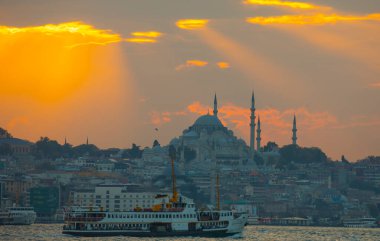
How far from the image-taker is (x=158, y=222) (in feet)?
324

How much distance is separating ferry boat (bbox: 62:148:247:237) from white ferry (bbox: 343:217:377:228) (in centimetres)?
6762

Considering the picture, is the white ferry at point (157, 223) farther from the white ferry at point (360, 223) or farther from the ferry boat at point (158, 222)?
the white ferry at point (360, 223)

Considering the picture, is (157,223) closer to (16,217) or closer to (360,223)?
(16,217)

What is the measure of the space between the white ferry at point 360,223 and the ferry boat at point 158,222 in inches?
2662

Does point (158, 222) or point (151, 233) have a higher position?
point (158, 222)

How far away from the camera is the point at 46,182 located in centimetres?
18575

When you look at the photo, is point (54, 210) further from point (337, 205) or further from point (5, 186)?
point (337, 205)

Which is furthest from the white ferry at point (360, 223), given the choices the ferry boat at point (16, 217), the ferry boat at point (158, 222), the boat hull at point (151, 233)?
the boat hull at point (151, 233)

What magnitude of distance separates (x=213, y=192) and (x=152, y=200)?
3709cm

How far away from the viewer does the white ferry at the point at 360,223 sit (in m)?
167

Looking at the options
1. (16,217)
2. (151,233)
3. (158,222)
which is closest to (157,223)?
(158,222)

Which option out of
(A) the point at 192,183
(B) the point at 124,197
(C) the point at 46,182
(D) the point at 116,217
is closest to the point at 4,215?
(B) the point at 124,197

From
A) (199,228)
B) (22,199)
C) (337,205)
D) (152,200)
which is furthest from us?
(337,205)

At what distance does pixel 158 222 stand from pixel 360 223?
72350mm
